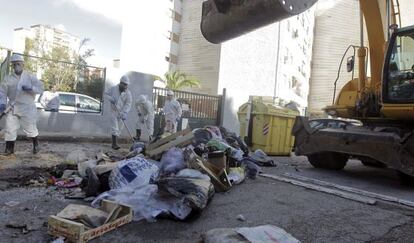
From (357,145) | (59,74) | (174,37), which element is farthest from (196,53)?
(357,145)

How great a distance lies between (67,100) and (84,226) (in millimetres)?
8784

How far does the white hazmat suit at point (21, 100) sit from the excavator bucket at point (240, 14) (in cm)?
486

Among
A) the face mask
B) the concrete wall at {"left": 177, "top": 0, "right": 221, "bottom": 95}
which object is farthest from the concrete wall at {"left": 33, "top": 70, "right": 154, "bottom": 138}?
the concrete wall at {"left": 177, "top": 0, "right": 221, "bottom": 95}

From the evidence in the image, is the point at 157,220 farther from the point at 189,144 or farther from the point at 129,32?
the point at 129,32

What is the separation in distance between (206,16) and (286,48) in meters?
30.6

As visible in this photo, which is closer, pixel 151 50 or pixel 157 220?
pixel 157 220

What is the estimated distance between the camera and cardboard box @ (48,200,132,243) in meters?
3.04

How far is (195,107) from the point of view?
537 inches

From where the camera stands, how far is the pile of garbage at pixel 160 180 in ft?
12.8

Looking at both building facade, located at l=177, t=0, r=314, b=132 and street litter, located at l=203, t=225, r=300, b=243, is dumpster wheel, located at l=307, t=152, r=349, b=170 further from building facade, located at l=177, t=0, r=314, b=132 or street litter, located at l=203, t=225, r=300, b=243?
building facade, located at l=177, t=0, r=314, b=132

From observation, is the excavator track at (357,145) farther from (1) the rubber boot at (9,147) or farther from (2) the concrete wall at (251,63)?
(2) the concrete wall at (251,63)

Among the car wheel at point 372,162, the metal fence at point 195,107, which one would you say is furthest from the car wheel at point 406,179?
the metal fence at point 195,107

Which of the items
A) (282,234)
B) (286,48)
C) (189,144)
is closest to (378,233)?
(282,234)

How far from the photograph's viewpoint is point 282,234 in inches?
124
